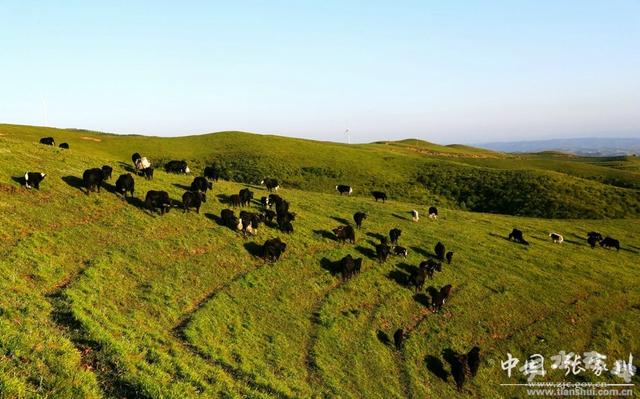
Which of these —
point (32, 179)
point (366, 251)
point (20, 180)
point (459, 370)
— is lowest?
point (459, 370)

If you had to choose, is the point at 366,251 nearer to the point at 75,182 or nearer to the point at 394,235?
the point at 394,235

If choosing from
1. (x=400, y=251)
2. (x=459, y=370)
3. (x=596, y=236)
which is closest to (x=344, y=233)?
(x=400, y=251)

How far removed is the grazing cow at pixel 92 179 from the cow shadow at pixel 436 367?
24.5 meters

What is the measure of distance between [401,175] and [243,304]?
5810cm

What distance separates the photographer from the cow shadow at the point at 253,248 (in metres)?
28.2

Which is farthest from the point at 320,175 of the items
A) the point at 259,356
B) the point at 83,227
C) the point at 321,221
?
the point at 259,356

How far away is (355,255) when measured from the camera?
31766 mm

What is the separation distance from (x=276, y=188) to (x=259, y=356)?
3019cm

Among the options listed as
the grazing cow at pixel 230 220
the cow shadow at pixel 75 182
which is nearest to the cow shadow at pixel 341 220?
the grazing cow at pixel 230 220

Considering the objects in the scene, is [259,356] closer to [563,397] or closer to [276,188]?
[563,397]

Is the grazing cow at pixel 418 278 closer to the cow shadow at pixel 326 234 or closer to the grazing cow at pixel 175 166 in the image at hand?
the cow shadow at pixel 326 234

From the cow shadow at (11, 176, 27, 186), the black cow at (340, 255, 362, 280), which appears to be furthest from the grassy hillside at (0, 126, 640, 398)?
the black cow at (340, 255, 362, 280)

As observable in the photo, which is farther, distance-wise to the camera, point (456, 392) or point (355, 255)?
point (355, 255)

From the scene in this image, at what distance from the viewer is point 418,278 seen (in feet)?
93.0
